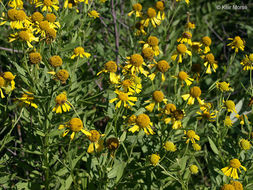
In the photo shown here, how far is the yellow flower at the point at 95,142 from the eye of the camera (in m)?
1.50

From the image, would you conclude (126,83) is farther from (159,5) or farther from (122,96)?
(159,5)

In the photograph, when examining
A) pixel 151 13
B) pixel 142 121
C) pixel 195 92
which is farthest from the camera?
pixel 151 13

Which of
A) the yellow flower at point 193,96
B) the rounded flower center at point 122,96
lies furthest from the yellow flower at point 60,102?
the yellow flower at point 193,96

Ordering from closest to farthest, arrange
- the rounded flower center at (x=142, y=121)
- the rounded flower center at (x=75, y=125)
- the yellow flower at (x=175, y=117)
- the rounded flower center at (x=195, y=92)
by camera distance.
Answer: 1. the rounded flower center at (x=75, y=125)
2. the rounded flower center at (x=142, y=121)
3. the yellow flower at (x=175, y=117)
4. the rounded flower center at (x=195, y=92)

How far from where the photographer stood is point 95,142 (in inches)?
60.1

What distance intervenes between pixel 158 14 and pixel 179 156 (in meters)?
1.32

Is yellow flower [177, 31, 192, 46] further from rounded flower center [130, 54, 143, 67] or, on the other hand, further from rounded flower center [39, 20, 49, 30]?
rounded flower center [39, 20, 49, 30]

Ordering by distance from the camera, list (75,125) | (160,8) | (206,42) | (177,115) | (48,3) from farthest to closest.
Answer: (160,8), (206,42), (48,3), (177,115), (75,125)

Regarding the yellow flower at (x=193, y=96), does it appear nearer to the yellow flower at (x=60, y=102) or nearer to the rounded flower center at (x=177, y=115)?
the rounded flower center at (x=177, y=115)

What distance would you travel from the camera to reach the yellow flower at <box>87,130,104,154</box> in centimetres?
150

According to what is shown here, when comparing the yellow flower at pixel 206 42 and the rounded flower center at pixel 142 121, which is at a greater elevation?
the yellow flower at pixel 206 42

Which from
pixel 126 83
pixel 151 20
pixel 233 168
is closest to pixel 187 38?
pixel 151 20

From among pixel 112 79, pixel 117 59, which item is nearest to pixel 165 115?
pixel 112 79

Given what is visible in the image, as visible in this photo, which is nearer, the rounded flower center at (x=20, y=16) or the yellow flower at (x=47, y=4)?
the rounded flower center at (x=20, y=16)
